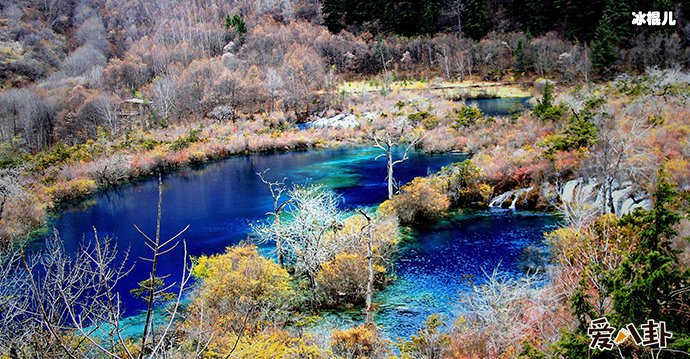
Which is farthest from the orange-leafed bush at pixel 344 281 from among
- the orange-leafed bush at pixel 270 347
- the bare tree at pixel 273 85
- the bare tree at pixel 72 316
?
the bare tree at pixel 273 85

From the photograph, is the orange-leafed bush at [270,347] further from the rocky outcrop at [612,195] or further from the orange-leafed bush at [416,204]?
the orange-leafed bush at [416,204]

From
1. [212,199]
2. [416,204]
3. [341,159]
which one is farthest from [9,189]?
[341,159]

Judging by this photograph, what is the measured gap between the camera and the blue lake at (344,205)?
19.2 m

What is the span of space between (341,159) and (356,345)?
32721 millimetres

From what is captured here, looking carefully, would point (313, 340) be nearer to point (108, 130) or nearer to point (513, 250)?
point (513, 250)

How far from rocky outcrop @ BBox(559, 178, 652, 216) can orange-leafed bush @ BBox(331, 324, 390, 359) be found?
11156 mm

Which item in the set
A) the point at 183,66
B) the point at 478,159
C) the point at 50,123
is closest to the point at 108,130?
the point at 50,123

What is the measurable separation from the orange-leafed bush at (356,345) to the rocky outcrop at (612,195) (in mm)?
11156

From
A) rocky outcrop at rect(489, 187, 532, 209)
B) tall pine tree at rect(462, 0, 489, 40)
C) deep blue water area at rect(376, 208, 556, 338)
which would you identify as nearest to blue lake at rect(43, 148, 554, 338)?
deep blue water area at rect(376, 208, 556, 338)

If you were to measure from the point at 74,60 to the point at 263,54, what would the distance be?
31.7 metres

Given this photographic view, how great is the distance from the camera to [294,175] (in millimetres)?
39188

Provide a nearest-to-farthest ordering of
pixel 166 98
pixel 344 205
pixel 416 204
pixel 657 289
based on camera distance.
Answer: pixel 657 289, pixel 416 204, pixel 344 205, pixel 166 98

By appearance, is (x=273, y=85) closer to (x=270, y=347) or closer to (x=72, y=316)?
(x=270, y=347)

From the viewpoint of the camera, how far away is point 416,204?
86.3ft
